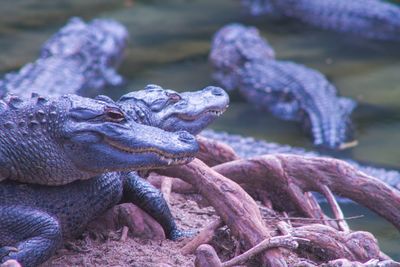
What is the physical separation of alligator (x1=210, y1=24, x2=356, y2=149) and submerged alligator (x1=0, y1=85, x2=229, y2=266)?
13.6 ft

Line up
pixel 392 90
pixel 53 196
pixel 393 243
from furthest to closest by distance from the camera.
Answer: pixel 392 90 < pixel 393 243 < pixel 53 196

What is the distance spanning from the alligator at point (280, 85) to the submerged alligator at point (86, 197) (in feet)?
13.6

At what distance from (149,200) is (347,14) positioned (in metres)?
8.97

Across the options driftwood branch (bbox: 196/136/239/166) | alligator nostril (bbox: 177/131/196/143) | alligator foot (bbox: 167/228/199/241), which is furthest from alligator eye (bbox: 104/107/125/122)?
driftwood branch (bbox: 196/136/239/166)

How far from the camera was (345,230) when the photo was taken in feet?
9.64

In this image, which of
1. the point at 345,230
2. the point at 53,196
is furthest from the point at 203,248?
the point at 345,230

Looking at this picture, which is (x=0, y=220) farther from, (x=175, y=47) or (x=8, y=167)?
(x=175, y=47)

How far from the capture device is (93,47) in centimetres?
941

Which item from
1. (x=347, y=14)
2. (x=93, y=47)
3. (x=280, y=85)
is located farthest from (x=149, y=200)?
(x=347, y=14)

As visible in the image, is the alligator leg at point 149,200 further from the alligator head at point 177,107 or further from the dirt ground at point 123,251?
the alligator head at point 177,107

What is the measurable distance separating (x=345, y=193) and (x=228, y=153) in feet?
1.76

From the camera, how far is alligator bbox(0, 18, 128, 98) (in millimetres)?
7812

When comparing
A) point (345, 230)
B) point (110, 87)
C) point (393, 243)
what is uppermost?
point (345, 230)

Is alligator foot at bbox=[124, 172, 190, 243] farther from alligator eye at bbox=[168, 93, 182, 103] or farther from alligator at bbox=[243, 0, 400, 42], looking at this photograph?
alligator at bbox=[243, 0, 400, 42]
